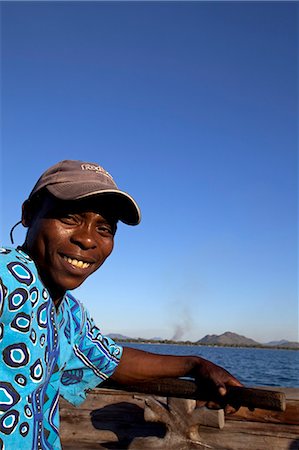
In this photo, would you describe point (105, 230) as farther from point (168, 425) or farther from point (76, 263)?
point (168, 425)

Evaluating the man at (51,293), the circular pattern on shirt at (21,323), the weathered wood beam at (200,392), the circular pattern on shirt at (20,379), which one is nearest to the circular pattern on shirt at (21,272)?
the man at (51,293)

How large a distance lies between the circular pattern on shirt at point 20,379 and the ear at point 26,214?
2.20 ft

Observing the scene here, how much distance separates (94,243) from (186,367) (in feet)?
3.24

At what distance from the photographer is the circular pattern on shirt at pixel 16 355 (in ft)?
5.82

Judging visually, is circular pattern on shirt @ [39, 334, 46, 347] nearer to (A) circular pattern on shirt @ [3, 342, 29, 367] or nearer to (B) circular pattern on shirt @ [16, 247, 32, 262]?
(A) circular pattern on shirt @ [3, 342, 29, 367]

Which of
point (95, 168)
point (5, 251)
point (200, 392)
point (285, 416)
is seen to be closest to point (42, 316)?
point (5, 251)

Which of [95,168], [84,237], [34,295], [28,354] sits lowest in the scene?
[28,354]

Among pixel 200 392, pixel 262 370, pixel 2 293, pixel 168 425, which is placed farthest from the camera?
pixel 262 370

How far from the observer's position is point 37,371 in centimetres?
189

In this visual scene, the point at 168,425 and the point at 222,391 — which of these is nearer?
the point at 222,391

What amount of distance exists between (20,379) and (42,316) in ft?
0.84

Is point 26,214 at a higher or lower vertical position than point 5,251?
higher

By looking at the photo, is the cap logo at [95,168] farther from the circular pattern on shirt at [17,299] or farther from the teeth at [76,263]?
the circular pattern on shirt at [17,299]

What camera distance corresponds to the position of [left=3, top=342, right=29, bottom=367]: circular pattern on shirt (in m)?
1.78
